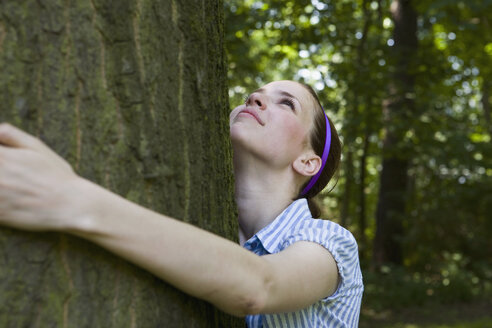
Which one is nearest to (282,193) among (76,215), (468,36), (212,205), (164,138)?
(212,205)

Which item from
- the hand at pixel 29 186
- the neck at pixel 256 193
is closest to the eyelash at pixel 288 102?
the neck at pixel 256 193

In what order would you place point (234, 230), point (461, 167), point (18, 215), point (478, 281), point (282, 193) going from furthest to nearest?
point (478, 281) < point (461, 167) < point (282, 193) < point (234, 230) < point (18, 215)

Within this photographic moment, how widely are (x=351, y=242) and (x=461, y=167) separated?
7.77 m

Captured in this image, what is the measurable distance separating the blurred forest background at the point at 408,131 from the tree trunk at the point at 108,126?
5.53m

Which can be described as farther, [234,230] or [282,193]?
[282,193]

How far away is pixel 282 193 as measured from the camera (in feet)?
7.14

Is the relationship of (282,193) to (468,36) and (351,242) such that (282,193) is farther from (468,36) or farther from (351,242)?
(468,36)

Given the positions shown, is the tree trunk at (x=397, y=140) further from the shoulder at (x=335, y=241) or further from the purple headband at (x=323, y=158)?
the shoulder at (x=335, y=241)

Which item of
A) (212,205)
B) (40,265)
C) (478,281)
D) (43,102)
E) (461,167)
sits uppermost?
(43,102)

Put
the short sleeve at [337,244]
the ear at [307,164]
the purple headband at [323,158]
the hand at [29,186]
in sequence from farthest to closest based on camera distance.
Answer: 1. the purple headband at [323,158]
2. the ear at [307,164]
3. the short sleeve at [337,244]
4. the hand at [29,186]

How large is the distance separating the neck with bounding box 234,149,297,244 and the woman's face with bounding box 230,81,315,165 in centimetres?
5

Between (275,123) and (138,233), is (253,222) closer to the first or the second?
(275,123)

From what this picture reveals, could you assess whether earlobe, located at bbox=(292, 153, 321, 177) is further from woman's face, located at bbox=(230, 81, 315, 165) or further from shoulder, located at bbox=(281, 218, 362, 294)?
shoulder, located at bbox=(281, 218, 362, 294)

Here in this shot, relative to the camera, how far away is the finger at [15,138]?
1146mm
